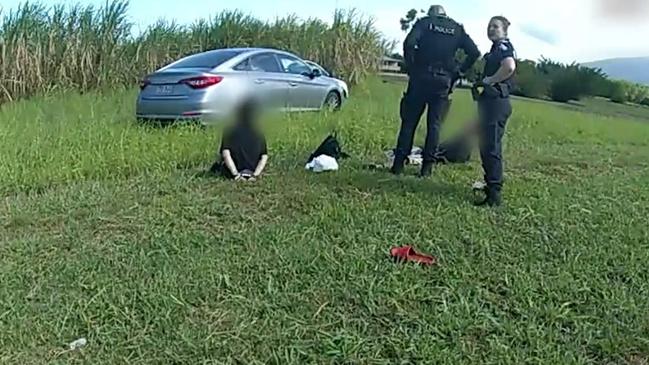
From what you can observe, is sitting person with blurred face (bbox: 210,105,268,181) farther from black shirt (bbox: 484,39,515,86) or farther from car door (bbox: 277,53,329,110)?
car door (bbox: 277,53,329,110)

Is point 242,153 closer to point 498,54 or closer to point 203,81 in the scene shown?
point 498,54

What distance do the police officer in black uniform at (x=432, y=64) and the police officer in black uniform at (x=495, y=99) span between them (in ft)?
2.44

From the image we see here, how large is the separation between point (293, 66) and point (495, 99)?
6.53m

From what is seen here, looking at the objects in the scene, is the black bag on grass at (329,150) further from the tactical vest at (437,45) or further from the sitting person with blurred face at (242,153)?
the tactical vest at (437,45)

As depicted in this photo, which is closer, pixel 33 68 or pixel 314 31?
pixel 33 68

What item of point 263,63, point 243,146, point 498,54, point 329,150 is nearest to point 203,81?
point 263,63

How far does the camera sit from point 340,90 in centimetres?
1335

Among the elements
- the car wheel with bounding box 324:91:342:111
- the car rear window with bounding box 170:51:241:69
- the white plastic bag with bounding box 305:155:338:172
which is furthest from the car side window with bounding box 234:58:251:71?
the white plastic bag with bounding box 305:155:338:172

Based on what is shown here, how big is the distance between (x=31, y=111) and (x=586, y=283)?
977cm

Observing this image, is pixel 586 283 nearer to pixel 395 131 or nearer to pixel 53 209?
pixel 53 209

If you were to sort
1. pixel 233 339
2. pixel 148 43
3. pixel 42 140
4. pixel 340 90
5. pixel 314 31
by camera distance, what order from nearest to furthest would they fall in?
pixel 233 339 < pixel 42 140 < pixel 340 90 < pixel 148 43 < pixel 314 31

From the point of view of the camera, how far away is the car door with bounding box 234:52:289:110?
335 inches

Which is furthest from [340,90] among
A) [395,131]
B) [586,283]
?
[586,283]

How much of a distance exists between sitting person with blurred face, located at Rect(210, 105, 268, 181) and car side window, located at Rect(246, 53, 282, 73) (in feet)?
12.9
